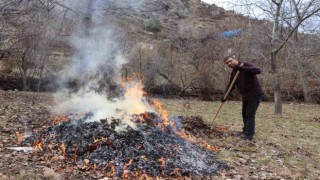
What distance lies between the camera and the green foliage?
86.3ft

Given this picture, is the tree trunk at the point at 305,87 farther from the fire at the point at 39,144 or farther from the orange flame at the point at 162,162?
the fire at the point at 39,144

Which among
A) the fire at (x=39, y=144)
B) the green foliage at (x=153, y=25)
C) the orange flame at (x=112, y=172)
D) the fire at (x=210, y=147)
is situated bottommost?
the orange flame at (x=112, y=172)

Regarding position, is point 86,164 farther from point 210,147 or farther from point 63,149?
point 210,147

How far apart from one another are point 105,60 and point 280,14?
23.4 feet

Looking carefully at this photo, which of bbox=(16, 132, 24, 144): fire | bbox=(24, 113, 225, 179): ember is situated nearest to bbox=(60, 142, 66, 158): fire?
bbox=(24, 113, 225, 179): ember

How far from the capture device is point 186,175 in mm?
5340

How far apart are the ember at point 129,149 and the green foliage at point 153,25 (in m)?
20.0

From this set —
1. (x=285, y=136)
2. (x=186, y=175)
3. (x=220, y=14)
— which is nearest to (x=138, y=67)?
(x=285, y=136)

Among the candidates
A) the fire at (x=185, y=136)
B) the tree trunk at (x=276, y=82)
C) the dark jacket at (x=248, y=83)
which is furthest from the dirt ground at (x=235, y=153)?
the tree trunk at (x=276, y=82)

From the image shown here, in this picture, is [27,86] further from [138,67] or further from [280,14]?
[280,14]

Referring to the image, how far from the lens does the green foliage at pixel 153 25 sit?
86.3 ft

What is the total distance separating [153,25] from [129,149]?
71.5 ft

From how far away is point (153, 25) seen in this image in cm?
2680

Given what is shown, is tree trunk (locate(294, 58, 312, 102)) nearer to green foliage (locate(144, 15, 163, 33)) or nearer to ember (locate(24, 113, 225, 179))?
green foliage (locate(144, 15, 163, 33))
